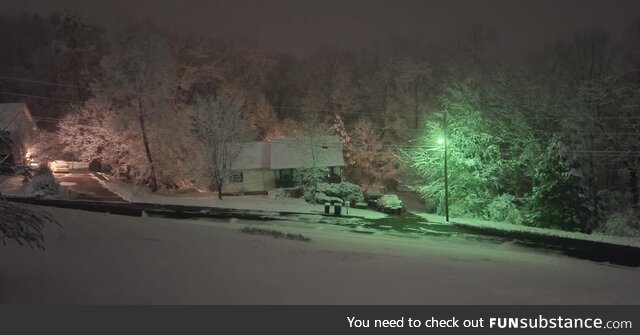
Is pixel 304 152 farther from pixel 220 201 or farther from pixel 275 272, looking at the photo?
pixel 275 272

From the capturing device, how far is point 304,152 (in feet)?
165

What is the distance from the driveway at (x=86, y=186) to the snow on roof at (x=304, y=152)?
16.6 m

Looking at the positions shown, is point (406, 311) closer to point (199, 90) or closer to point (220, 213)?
point (220, 213)

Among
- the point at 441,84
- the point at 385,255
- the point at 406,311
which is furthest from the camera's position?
the point at 441,84

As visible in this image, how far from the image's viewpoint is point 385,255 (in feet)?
56.2

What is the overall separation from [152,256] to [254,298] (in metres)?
5.07

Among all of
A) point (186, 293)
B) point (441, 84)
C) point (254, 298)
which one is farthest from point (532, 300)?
point (441, 84)

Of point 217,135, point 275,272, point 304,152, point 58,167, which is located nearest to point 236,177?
point 304,152

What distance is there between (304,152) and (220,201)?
13.8m

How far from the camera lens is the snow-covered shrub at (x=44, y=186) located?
35656 millimetres

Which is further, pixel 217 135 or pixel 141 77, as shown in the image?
pixel 141 77

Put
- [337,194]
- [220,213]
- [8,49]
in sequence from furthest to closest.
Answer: [8,49], [337,194], [220,213]

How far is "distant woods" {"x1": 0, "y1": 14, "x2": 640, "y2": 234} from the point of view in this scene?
37.2 m

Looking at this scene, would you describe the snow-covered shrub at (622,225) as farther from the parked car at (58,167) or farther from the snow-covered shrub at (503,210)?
the parked car at (58,167)
